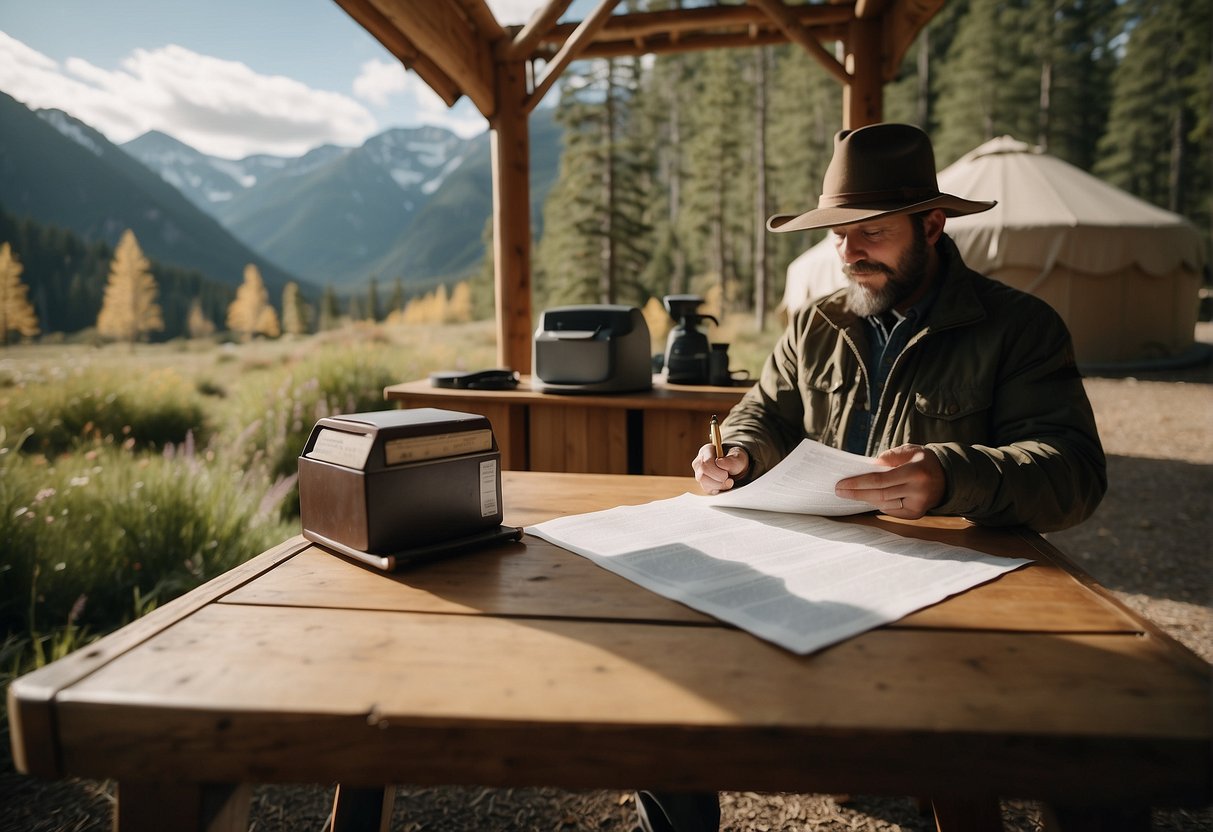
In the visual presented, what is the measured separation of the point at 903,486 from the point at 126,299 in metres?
23.4

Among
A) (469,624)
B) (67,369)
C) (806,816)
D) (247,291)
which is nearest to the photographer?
(469,624)

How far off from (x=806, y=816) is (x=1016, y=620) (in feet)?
4.17

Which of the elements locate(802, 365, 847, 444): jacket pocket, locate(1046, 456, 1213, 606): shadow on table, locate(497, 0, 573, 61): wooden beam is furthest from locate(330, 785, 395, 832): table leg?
locate(497, 0, 573, 61): wooden beam

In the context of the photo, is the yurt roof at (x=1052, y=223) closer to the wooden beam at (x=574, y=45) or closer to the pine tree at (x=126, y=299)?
the wooden beam at (x=574, y=45)

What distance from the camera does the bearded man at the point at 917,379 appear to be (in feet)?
4.00

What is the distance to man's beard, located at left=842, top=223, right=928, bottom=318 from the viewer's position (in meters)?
1.81

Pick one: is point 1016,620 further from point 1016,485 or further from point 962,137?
point 962,137

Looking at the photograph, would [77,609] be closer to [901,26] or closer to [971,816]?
[971,816]

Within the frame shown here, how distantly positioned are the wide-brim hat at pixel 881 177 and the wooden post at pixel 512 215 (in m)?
3.03

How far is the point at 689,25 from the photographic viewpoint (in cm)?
442

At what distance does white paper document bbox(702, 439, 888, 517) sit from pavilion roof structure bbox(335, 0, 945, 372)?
311 cm

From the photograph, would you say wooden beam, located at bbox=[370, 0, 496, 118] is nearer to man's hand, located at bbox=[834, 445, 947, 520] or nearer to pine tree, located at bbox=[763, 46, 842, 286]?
man's hand, located at bbox=[834, 445, 947, 520]

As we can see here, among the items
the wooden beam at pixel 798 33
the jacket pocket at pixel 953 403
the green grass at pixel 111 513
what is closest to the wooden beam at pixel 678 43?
the wooden beam at pixel 798 33

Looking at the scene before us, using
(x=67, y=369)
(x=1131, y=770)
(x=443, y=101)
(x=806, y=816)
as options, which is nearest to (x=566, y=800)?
(x=806, y=816)
